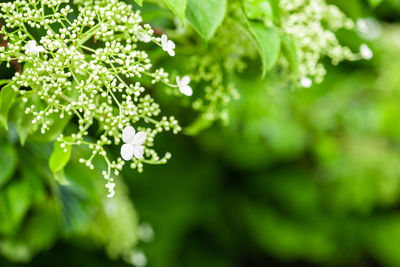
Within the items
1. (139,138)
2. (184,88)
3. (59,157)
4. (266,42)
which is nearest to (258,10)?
(266,42)

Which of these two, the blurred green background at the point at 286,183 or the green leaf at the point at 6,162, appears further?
the blurred green background at the point at 286,183

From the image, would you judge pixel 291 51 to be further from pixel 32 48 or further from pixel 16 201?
pixel 16 201

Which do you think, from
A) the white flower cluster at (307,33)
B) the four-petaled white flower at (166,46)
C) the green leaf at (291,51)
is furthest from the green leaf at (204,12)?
the white flower cluster at (307,33)

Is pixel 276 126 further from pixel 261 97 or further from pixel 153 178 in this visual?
pixel 153 178

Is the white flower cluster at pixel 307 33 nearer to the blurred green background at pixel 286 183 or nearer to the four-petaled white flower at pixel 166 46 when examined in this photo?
the four-petaled white flower at pixel 166 46

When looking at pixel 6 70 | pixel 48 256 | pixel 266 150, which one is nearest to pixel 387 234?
pixel 266 150

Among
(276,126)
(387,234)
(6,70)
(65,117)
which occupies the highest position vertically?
(65,117)
